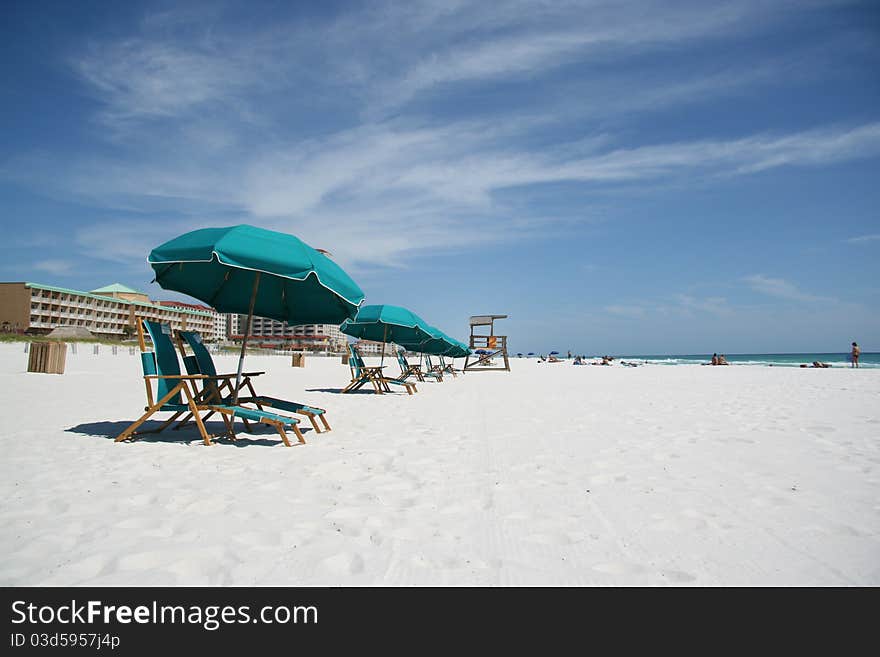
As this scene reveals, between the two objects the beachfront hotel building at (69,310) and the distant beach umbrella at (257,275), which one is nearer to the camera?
the distant beach umbrella at (257,275)

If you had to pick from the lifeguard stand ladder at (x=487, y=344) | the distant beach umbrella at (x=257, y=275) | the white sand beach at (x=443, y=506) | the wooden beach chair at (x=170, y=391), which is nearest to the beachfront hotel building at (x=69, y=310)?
the lifeguard stand ladder at (x=487, y=344)

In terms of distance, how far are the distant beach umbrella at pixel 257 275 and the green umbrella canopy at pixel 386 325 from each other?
9.24 ft

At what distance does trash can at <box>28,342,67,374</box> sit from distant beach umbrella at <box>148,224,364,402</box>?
10.3 meters

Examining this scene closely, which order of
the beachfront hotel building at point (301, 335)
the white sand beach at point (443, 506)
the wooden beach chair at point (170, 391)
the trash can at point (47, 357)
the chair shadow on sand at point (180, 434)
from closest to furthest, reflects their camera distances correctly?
1. the white sand beach at point (443, 506)
2. the wooden beach chair at point (170, 391)
3. the chair shadow on sand at point (180, 434)
4. the trash can at point (47, 357)
5. the beachfront hotel building at point (301, 335)

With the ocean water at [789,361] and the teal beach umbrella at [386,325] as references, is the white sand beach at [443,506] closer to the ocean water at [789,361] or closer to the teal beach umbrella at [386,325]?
the teal beach umbrella at [386,325]

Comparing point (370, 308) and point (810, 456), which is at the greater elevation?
point (370, 308)

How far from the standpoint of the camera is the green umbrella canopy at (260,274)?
4578mm

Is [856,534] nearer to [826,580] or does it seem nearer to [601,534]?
[826,580]

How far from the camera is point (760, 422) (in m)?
6.66

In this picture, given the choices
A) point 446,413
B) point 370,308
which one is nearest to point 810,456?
point 446,413

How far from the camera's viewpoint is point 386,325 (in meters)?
12.6

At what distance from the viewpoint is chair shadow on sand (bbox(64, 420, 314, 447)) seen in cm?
509

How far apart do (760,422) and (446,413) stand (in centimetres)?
442

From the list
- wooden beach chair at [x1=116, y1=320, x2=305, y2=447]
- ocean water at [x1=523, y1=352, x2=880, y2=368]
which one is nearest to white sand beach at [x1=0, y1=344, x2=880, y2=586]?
wooden beach chair at [x1=116, y1=320, x2=305, y2=447]
